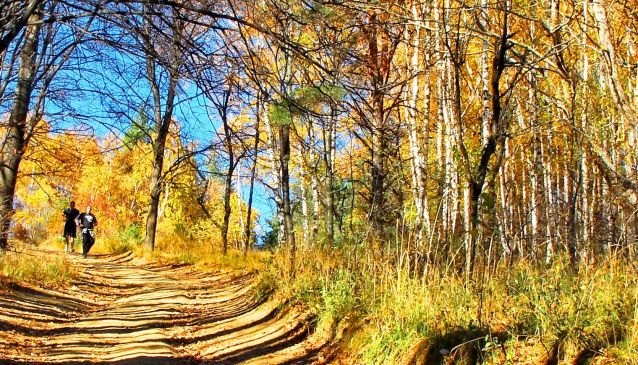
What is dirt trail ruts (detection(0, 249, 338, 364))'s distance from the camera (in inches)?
202

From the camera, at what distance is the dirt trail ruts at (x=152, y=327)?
5.12 metres

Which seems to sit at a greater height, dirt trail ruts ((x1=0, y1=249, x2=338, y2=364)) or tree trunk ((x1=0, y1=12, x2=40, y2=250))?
tree trunk ((x1=0, y1=12, x2=40, y2=250))

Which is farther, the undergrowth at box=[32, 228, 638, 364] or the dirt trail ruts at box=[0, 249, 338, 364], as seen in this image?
the dirt trail ruts at box=[0, 249, 338, 364]

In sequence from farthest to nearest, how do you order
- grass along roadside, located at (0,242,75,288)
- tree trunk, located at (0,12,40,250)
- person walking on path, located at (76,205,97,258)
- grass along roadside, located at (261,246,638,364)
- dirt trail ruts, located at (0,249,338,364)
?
person walking on path, located at (76,205,97,258)
tree trunk, located at (0,12,40,250)
grass along roadside, located at (0,242,75,288)
dirt trail ruts, located at (0,249,338,364)
grass along roadside, located at (261,246,638,364)

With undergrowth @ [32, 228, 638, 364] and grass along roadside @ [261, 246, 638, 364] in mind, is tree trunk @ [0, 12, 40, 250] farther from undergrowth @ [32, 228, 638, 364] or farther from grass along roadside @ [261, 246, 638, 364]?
grass along roadside @ [261, 246, 638, 364]

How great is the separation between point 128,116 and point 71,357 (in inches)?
88.8

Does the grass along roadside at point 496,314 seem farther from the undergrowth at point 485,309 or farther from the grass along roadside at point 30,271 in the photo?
the grass along roadside at point 30,271

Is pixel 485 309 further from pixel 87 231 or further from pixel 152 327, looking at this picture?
pixel 87 231

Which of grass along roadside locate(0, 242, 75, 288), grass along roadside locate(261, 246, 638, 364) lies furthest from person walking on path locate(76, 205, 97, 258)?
grass along roadside locate(261, 246, 638, 364)

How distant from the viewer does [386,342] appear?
442cm

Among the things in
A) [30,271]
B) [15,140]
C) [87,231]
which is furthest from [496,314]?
[87,231]

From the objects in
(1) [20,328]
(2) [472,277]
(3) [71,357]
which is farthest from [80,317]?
(2) [472,277]

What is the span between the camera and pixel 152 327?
6.36 metres

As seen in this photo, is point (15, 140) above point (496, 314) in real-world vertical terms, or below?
above
